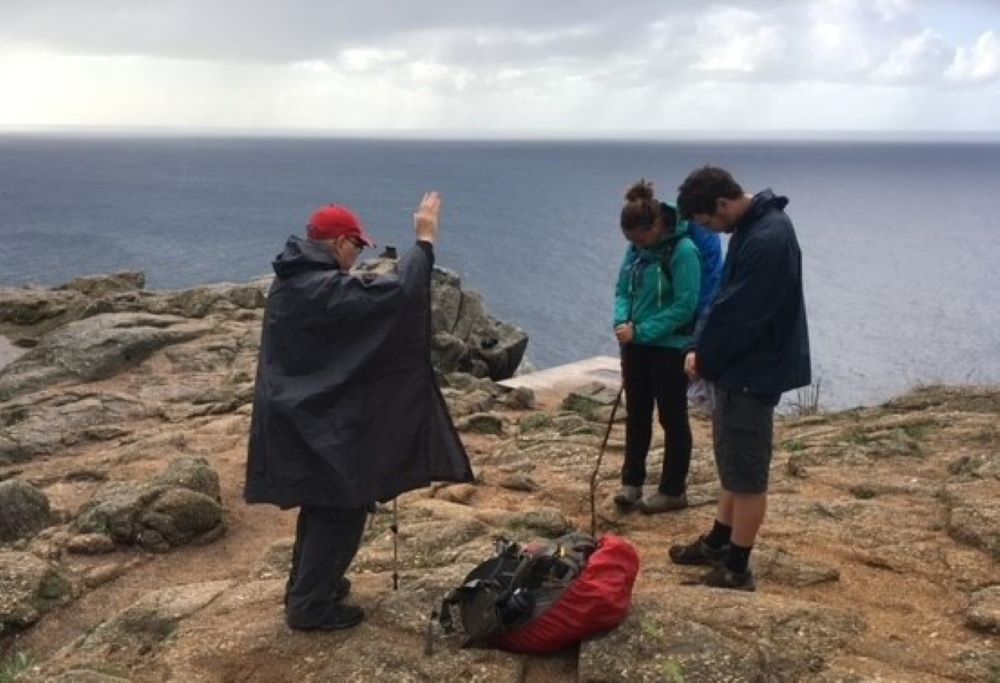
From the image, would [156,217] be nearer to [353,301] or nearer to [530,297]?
[530,297]

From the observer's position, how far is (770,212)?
18.6 feet

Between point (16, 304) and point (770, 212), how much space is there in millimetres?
21589

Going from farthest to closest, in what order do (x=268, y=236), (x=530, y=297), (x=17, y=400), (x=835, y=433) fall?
(x=268, y=236) → (x=530, y=297) → (x=17, y=400) → (x=835, y=433)

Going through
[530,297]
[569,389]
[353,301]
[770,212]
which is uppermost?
[770,212]

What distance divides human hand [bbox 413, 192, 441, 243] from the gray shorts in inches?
77.4

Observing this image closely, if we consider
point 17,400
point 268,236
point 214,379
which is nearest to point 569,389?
point 214,379

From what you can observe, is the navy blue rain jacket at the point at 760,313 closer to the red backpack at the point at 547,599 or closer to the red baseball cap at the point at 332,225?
the red backpack at the point at 547,599

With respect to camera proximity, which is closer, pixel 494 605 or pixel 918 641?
pixel 494 605

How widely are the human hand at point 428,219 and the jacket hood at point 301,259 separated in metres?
0.50

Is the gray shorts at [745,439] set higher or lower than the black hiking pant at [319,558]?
higher

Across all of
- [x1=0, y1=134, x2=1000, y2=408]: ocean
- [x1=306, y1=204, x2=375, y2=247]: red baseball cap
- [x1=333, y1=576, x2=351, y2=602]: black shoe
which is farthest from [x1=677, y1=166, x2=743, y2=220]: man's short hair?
[x1=0, y1=134, x2=1000, y2=408]: ocean

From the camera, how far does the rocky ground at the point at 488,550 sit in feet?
17.8

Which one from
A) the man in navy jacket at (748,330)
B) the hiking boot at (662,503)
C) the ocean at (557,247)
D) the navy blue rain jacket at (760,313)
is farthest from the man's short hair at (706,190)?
the ocean at (557,247)

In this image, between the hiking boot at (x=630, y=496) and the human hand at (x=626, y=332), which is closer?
the human hand at (x=626, y=332)
